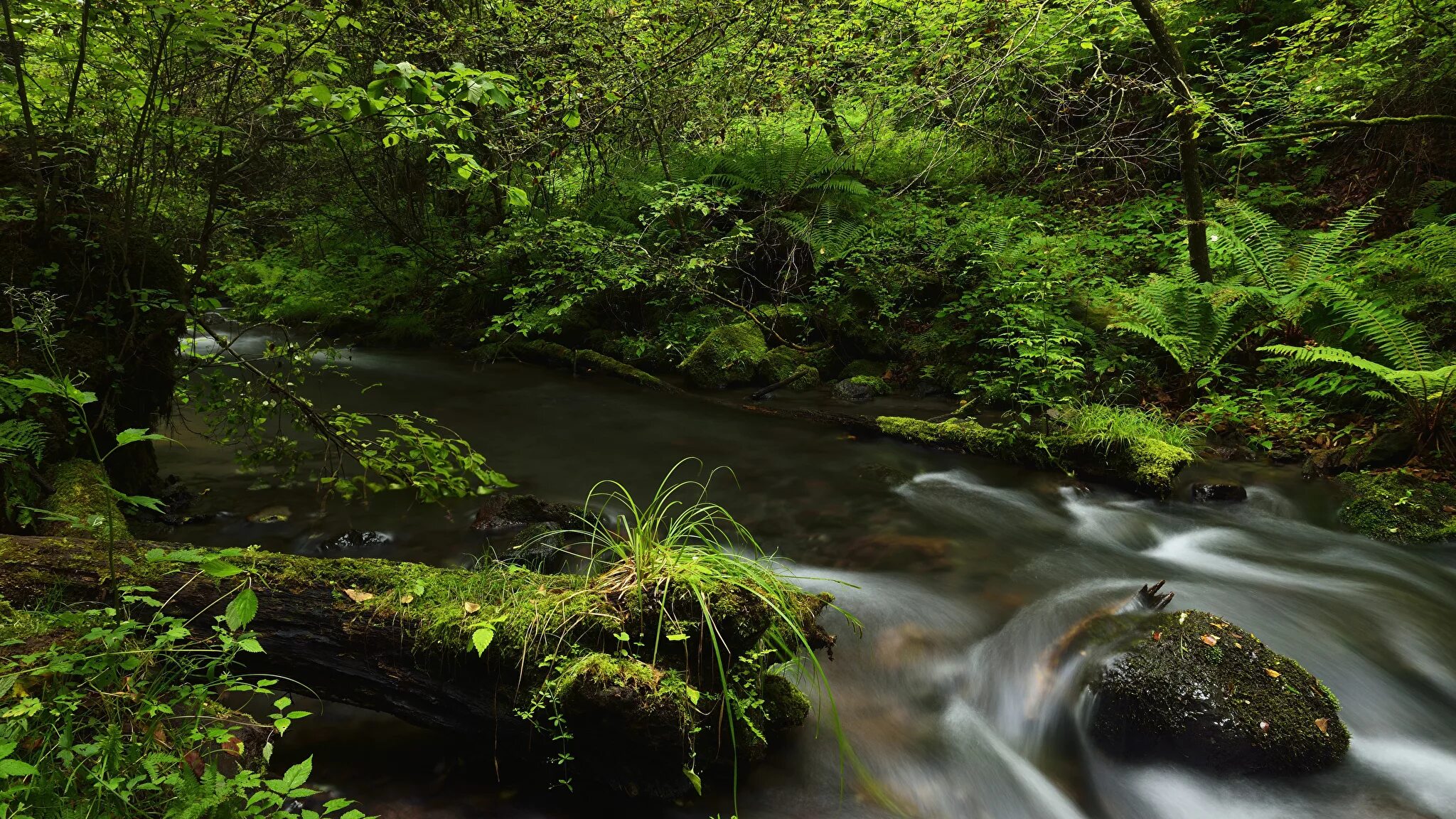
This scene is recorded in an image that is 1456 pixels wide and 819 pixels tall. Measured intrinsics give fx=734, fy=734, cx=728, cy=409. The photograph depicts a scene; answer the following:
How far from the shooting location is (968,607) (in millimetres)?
4680

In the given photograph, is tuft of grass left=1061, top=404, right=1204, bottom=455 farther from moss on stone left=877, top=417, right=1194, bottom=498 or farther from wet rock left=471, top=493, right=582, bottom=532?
wet rock left=471, top=493, right=582, bottom=532

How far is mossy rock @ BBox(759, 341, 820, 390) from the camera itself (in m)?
9.45

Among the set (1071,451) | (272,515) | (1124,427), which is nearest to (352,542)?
(272,515)

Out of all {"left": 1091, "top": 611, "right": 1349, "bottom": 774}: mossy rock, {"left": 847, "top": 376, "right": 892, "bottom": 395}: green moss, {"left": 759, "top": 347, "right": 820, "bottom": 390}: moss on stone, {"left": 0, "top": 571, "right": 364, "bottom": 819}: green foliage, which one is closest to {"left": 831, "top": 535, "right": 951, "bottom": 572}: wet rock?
{"left": 1091, "top": 611, "right": 1349, "bottom": 774}: mossy rock

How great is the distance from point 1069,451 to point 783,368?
403 centimetres

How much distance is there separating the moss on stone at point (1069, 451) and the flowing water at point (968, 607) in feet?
0.54

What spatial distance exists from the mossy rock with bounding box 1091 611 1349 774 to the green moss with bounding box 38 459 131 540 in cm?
467

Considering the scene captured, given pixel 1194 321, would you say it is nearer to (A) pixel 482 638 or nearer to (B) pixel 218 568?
(A) pixel 482 638

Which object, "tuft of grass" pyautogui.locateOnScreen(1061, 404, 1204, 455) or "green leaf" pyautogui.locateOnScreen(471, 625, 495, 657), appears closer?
"green leaf" pyautogui.locateOnScreen(471, 625, 495, 657)

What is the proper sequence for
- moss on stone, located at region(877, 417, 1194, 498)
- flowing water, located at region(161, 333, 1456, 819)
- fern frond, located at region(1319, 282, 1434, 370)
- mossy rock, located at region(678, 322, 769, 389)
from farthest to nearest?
mossy rock, located at region(678, 322, 769, 389), moss on stone, located at region(877, 417, 1194, 498), fern frond, located at region(1319, 282, 1434, 370), flowing water, located at region(161, 333, 1456, 819)

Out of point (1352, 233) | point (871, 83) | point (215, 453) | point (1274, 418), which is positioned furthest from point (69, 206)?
point (1352, 233)

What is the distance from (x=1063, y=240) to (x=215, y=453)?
961 cm

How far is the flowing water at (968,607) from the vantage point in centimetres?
319

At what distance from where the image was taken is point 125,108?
4699mm
